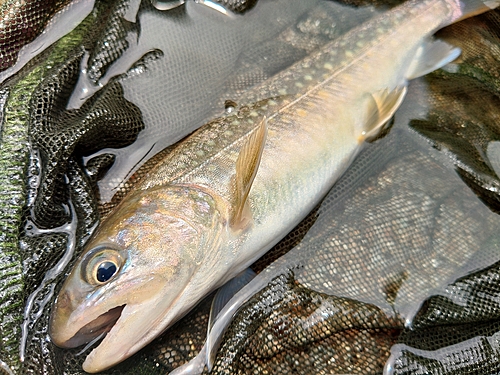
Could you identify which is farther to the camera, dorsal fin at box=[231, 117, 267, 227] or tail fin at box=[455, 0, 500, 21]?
tail fin at box=[455, 0, 500, 21]

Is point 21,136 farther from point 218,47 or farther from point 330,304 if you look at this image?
point 330,304

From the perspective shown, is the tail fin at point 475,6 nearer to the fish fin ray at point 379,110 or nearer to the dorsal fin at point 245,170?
the fish fin ray at point 379,110

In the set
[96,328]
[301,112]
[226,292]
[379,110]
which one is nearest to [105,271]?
[96,328]

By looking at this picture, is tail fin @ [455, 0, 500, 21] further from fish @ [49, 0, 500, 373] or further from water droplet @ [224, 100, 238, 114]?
water droplet @ [224, 100, 238, 114]

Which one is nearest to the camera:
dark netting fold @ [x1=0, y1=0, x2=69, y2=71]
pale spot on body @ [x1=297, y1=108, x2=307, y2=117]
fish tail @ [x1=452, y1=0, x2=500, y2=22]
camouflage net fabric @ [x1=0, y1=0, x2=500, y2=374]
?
camouflage net fabric @ [x1=0, y1=0, x2=500, y2=374]

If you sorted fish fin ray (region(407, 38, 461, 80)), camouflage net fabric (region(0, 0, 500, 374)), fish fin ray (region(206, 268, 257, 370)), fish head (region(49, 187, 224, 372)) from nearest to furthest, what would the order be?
fish head (region(49, 187, 224, 372))
camouflage net fabric (region(0, 0, 500, 374))
fish fin ray (region(206, 268, 257, 370))
fish fin ray (region(407, 38, 461, 80))

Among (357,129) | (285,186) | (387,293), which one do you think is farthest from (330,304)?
(357,129)

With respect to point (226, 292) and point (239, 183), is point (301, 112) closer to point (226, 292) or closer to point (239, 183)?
point (239, 183)

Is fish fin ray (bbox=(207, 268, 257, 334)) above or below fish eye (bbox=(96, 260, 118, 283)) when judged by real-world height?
below

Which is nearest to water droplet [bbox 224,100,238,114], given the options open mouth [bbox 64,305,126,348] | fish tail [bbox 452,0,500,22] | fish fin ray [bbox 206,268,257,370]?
fish fin ray [bbox 206,268,257,370]
